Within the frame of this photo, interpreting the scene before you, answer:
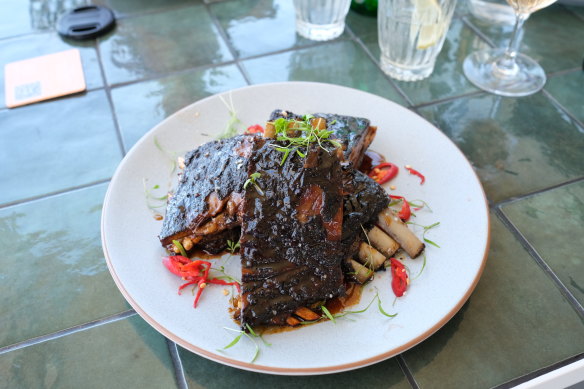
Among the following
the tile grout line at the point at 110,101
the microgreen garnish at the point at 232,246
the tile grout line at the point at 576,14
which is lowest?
the tile grout line at the point at 110,101

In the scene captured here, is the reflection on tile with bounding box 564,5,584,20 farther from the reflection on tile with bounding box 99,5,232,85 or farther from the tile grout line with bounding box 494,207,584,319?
the reflection on tile with bounding box 99,5,232,85

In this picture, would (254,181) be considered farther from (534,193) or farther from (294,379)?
(534,193)

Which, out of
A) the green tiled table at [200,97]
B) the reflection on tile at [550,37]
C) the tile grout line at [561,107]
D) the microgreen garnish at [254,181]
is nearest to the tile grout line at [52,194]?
the green tiled table at [200,97]

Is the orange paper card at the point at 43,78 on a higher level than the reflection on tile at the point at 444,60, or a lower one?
lower

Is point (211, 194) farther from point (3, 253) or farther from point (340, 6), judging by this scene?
point (340, 6)

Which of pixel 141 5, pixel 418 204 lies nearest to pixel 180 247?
pixel 418 204

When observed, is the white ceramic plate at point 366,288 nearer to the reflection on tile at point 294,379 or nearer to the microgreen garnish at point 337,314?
the microgreen garnish at point 337,314

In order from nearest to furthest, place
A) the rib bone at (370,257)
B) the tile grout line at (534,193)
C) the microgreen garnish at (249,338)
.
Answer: the microgreen garnish at (249,338) < the rib bone at (370,257) < the tile grout line at (534,193)
